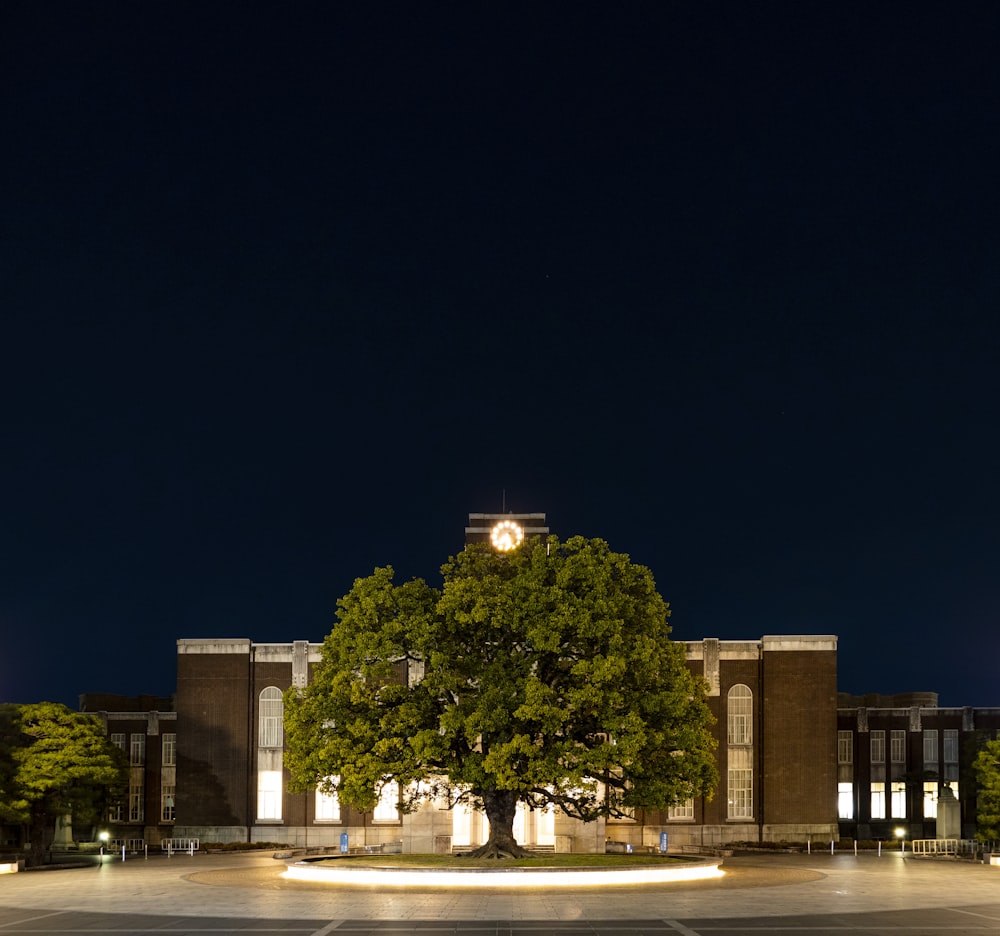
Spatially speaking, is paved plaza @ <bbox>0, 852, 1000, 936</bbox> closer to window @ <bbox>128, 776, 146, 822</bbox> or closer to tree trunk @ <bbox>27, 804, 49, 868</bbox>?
tree trunk @ <bbox>27, 804, 49, 868</bbox>

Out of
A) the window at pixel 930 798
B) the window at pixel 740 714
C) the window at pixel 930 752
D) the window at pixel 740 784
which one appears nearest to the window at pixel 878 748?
the window at pixel 930 752

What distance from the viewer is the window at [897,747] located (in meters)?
86.1

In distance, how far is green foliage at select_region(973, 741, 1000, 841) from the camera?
6259cm

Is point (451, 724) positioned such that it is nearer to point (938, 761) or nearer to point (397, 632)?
point (397, 632)

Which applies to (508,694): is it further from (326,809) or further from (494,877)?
(326,809)

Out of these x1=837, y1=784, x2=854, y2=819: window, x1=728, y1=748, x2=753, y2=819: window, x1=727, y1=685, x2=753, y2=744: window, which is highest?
x1=727, y1=685, x2=753, y2=744: window

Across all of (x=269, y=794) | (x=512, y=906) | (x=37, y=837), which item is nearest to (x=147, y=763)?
(x=269, y=794)

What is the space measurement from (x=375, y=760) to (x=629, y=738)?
8862 millimetres

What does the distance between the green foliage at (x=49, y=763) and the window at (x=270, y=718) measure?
1198 centimetres

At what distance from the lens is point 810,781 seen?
7344cm

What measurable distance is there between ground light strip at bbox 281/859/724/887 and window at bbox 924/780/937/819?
148 feet

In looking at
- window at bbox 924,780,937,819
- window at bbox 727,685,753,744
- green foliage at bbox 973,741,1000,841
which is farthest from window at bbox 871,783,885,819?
green foliage at bbox 973,741,1000,841

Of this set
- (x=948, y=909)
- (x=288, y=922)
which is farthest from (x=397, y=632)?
(x=948, y=909)

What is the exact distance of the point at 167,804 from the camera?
267 ft
